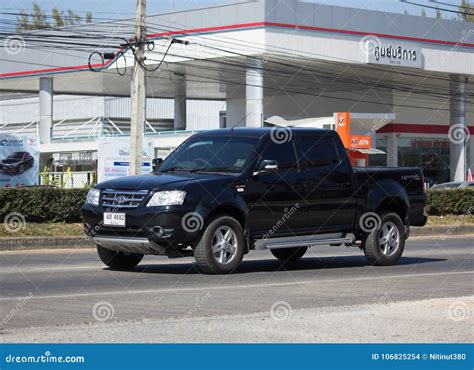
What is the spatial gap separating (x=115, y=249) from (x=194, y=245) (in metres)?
1.13

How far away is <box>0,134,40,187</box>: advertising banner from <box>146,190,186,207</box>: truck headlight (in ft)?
63.6

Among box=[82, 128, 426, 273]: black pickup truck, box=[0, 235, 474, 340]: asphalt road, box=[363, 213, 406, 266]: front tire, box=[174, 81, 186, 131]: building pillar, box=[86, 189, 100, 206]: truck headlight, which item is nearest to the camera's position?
box=[0, 235, 474, 340]: asphalt road

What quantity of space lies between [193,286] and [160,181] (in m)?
1.81

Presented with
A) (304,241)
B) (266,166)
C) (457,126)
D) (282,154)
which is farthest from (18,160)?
(457,126)

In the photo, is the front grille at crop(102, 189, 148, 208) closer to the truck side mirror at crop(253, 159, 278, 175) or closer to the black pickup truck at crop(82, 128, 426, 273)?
the black pickup truck at crop(82, 128, 426, 273)

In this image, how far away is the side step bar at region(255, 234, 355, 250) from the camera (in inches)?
555

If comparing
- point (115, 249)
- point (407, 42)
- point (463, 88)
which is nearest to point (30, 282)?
point (115, 249)

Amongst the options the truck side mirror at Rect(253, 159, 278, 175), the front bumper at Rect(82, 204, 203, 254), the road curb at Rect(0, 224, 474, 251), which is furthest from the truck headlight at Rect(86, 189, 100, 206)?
the road curb at Rect(0, 224, 474, 251)

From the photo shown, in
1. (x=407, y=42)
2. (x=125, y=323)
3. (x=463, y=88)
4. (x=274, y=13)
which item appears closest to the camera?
(x=125, y=323)

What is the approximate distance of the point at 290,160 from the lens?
14.6 meters

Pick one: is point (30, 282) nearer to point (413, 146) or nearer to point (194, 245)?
point (194, 245)

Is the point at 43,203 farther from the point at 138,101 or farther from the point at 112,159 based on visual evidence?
the point at 112,159

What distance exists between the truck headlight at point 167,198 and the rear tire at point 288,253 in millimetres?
3515

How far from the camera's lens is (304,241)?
575 inches
